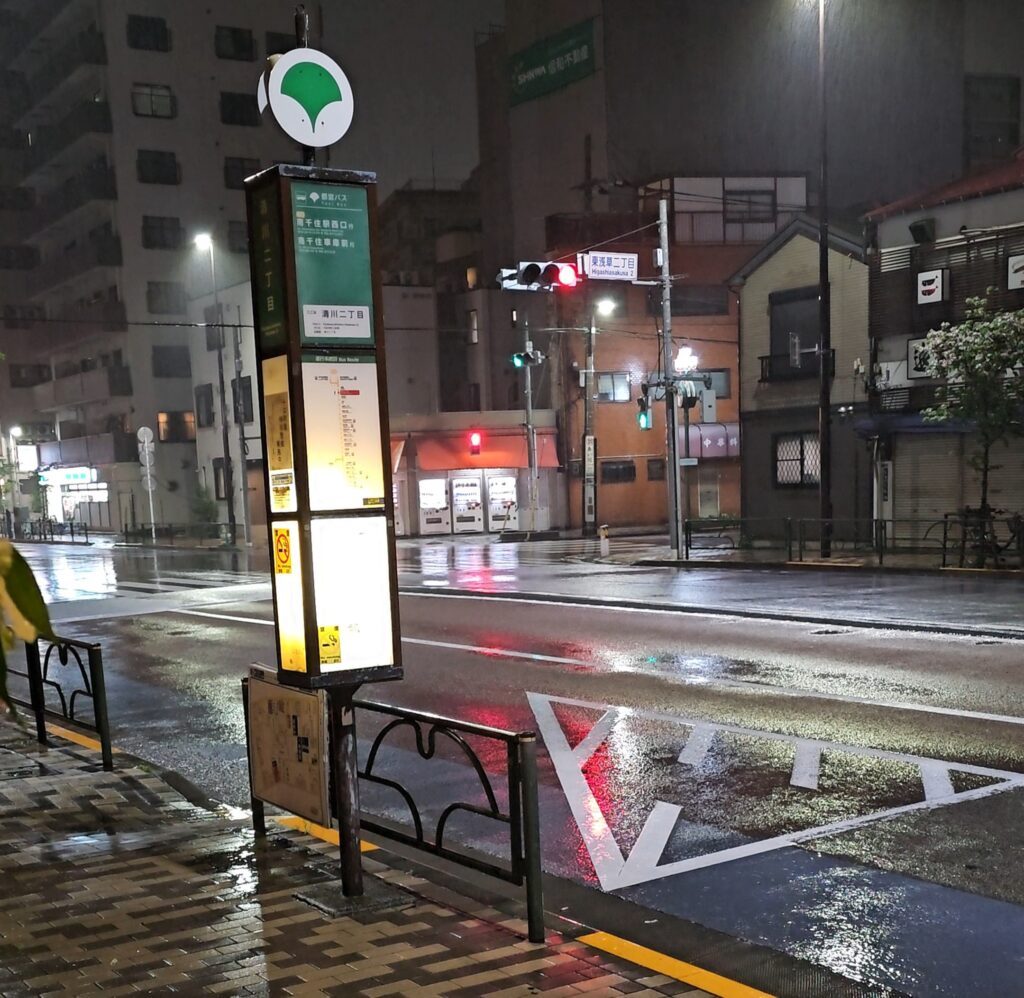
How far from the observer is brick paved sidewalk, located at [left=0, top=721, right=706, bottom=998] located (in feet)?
13.5

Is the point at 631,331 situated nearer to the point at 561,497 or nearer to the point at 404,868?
the point at 561,497

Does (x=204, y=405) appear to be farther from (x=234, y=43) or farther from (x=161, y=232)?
(x=234, y=43)

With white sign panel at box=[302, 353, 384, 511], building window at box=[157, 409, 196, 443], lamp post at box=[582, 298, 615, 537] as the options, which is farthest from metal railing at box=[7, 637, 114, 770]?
building window at box=[157, 409, 196, 443]

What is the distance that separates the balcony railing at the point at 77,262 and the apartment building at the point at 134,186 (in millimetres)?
114

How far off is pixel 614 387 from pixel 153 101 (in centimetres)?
3232

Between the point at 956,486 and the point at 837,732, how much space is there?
66.2ft

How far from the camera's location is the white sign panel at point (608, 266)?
26.8 meters

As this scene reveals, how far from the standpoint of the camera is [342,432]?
4.87 meters

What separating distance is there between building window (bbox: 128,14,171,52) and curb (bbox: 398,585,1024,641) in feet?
152


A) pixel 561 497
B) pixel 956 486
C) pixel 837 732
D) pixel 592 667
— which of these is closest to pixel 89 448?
pixel 561 497

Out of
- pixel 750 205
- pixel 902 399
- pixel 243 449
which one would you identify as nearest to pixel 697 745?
pixel 902 399

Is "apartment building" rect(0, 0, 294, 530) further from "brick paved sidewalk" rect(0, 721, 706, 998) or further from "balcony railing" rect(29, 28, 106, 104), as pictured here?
"brick paved sidewalk" rect(0, 721, 706, 998)

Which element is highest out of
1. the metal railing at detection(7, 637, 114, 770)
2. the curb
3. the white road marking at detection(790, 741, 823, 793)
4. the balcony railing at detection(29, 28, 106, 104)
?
the balcony railing at detection(29, 28, 106, 104)

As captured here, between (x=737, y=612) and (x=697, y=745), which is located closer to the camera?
(x=697, y=745)
